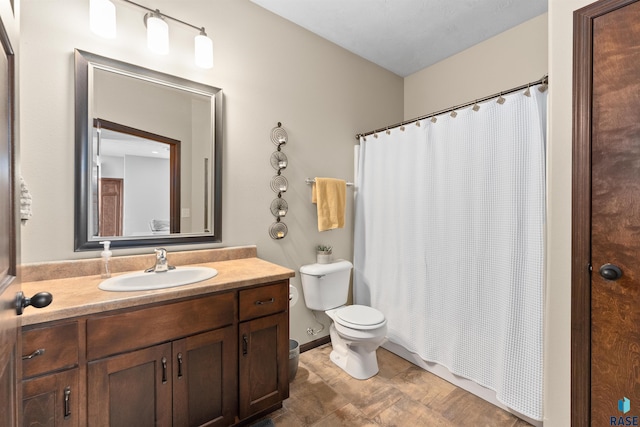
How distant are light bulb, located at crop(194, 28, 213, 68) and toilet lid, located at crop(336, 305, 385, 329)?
185cm

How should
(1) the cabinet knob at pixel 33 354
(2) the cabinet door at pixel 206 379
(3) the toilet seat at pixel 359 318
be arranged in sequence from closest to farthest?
(1) the cabinet knob at pixel 33 354 < (2) the cabinet door at pixel 206 379 < (3) the toilet seat at pixel 359 318

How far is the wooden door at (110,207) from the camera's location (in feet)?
4.97

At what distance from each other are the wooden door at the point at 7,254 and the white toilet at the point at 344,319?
5.24ft

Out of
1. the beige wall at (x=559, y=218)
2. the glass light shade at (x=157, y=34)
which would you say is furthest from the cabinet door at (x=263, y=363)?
the glass light shade at (x=157, y=34)

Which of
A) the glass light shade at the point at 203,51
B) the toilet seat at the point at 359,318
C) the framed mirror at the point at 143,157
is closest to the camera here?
the framed mirror at the point at 143,157

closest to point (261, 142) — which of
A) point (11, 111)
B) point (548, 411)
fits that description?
point (11, 111)

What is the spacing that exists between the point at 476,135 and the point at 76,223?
2.33 metres

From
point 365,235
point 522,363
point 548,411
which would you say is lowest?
point 548,411

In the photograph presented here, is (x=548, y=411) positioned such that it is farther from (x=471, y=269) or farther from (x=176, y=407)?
(x=176, y=407)

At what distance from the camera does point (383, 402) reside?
68.9 inches

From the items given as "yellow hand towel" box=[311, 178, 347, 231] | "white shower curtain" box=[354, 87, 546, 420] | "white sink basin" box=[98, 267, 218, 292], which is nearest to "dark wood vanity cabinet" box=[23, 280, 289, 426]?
"white sink basin" box=[98, 267, 218, 292]

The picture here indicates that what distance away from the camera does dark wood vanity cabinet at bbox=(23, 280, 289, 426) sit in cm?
100

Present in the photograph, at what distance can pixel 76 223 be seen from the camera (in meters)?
1.43

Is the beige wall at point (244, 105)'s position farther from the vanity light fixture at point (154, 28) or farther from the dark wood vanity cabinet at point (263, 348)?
the dark wood vanity cabinet at point (263, 348)
